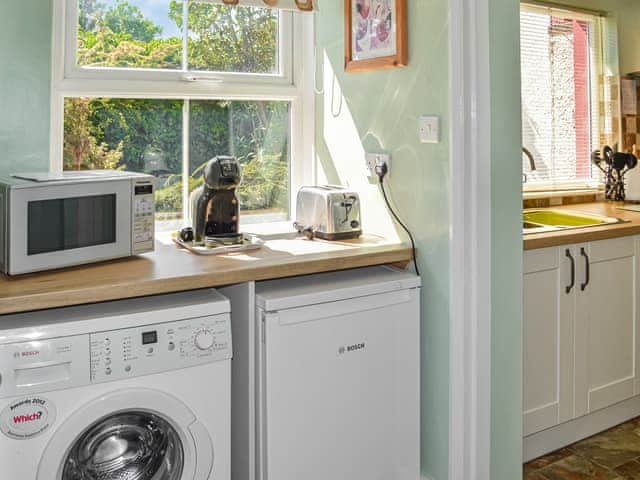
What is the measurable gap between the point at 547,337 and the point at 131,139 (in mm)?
1798

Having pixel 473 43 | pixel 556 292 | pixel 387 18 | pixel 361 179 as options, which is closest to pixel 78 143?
pixel 361 179

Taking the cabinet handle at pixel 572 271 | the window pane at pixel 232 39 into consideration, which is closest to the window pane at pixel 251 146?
the window pane at pixel 232 39

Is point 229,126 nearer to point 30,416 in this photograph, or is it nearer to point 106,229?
point 106,229

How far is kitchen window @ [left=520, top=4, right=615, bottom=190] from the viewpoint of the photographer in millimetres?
3334

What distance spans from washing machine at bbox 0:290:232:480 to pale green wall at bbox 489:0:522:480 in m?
0.90

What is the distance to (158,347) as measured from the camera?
167cm

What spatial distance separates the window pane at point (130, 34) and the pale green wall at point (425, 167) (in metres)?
0.76

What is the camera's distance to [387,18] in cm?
220

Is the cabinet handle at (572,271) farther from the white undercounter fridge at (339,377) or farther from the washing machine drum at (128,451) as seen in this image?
the washing machine drum at (128,451)

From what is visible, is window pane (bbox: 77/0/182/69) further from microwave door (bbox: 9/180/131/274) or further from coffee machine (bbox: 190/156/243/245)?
microwave door (bbox: 9/180/131/274)

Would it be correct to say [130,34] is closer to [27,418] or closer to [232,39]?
[232,39]

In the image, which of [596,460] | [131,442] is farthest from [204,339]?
[596,460]

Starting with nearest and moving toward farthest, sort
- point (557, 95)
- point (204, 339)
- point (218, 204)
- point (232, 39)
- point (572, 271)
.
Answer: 1. point (204, 339)
2. point (218, 204)
3. point (572, 271)
4. point (232, 39)
5. point (557, 95)

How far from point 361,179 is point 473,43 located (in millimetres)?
702
